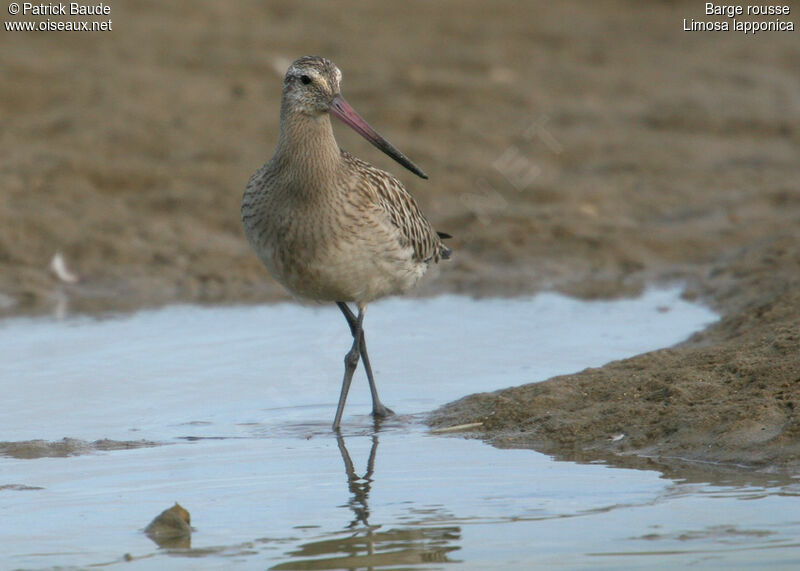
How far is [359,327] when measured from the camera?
6641 millimetres

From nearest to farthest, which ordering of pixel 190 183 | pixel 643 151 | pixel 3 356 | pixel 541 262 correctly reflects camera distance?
pixel 3 356 → pixel 541 262 → pixel 190 183 → pixel 643 151

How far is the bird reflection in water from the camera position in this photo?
405 cm

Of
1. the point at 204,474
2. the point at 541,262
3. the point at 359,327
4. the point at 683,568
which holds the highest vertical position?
the point at 541,262

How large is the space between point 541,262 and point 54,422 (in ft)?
14.5

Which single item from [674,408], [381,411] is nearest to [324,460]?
[381,411]

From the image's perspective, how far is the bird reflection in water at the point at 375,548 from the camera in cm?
405

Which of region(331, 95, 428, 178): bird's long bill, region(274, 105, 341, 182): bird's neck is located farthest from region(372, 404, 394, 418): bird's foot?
region(331, 95, 428, 178): bird's long bill

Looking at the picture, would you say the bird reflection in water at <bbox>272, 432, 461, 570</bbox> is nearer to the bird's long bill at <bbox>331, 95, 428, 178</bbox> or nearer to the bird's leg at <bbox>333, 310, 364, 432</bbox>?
the bird's leg at <bbox>333, 310, 364, 432</bbox>

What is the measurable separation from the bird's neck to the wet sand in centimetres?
134

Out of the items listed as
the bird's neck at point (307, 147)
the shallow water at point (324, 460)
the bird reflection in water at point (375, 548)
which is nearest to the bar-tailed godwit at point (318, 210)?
the bird's neck at point (307, 147)

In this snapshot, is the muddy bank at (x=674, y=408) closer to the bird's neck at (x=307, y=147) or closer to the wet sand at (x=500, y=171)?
the wet sand at (x=500, y=171)

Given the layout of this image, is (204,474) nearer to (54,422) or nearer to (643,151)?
(54,422)

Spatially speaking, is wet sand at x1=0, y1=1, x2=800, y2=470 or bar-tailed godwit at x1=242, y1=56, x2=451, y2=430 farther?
bar-tailed godwit at x1=242, y1=56, x2=451, y2=430

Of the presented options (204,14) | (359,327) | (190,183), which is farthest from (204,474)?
(204,14)
